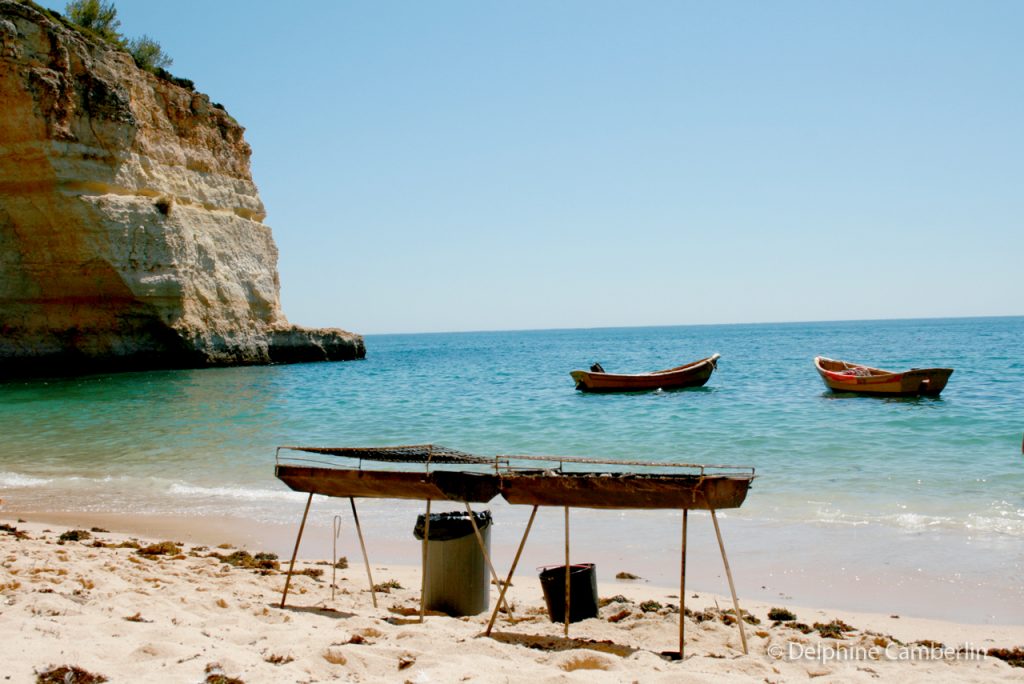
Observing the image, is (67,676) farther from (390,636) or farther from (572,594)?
(572,594)

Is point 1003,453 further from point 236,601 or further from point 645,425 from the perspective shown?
point 236,601

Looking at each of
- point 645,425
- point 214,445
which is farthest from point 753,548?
point 214,445

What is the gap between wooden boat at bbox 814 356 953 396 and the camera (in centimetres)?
2181

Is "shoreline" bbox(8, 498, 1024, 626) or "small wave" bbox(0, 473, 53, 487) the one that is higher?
"shoreline" bbox(8, 498, 1024, 626)

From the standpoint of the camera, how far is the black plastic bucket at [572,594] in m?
5.75

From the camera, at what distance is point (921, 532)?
8.47 m

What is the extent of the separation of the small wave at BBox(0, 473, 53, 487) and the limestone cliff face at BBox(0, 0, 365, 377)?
1972cm

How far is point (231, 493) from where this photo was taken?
11414 mm

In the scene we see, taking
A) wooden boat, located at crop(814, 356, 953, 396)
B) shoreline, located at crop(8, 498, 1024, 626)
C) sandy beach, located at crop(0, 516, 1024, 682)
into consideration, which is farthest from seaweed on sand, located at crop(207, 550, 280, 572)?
wooden boat, located at crop(814, 356, 953, 396)

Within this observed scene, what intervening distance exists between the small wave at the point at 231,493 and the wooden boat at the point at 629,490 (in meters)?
6.54

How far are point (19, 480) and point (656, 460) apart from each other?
34.1 feet

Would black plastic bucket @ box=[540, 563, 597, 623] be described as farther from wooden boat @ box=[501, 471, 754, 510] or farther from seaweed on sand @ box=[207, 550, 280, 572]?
seaweed on sand @ box=[207, 550, 280, 572]

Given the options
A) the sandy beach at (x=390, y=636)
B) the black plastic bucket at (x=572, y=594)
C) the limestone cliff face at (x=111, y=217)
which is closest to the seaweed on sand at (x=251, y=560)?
the sandy beach at (x=390, y=636)

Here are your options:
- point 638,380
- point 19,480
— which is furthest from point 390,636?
point 638,380
